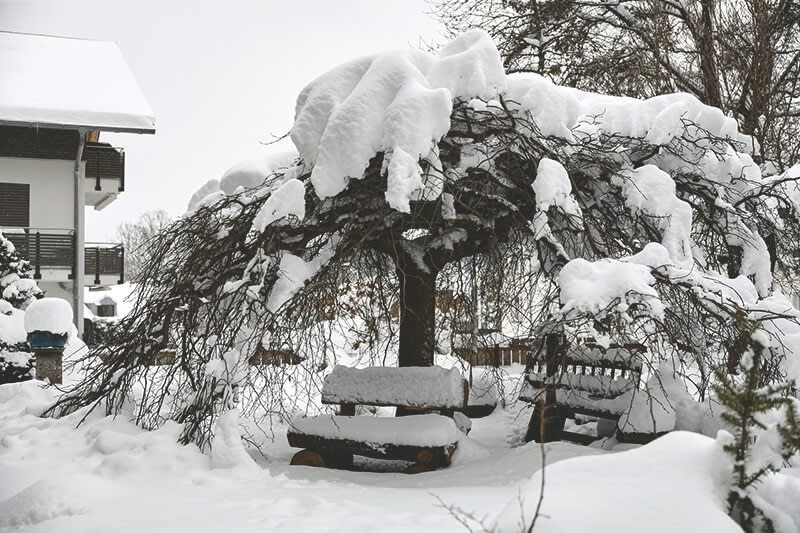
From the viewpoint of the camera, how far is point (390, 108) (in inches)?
217

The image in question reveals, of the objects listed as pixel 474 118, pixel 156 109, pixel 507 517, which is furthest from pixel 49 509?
pixel 156 109

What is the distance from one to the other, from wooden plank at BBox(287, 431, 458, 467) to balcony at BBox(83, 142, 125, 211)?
57.8 feet

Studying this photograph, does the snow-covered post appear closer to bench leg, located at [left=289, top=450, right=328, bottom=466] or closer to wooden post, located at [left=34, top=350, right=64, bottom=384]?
wooden post, located at [left=34, top=350, right=64, bottom=384]

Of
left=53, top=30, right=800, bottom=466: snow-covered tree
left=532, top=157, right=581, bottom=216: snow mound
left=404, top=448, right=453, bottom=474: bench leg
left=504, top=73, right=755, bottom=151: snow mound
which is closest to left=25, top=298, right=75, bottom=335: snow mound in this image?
left=53, top=30, right=800, bottom=466: snow-covered tree

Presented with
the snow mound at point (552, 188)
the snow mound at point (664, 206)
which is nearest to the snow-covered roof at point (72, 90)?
the snow mound at point (552, 188)

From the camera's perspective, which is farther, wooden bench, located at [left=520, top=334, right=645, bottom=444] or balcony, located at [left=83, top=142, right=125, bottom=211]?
balcony, located at [left=83, top=142, right=125, bottom=211]

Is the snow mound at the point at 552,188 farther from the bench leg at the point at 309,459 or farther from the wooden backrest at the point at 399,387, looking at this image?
the bench leg at the point at 309,459

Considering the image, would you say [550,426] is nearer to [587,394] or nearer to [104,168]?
[587,394]

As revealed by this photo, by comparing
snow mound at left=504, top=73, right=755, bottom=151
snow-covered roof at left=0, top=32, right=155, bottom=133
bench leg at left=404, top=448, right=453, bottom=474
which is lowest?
bench leg at left=404, top=448, right=453, bottom=474

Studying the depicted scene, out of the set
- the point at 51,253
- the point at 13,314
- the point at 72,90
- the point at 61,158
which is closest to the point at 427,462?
the point at 13,314

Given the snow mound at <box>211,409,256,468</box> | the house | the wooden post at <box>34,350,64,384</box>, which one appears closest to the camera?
the snow mound at <box>211,409,256,468</box>

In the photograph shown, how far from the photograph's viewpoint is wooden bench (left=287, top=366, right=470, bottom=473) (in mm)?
6105

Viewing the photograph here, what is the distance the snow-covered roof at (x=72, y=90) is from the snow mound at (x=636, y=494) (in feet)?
55.9

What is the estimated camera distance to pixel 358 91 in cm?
568
